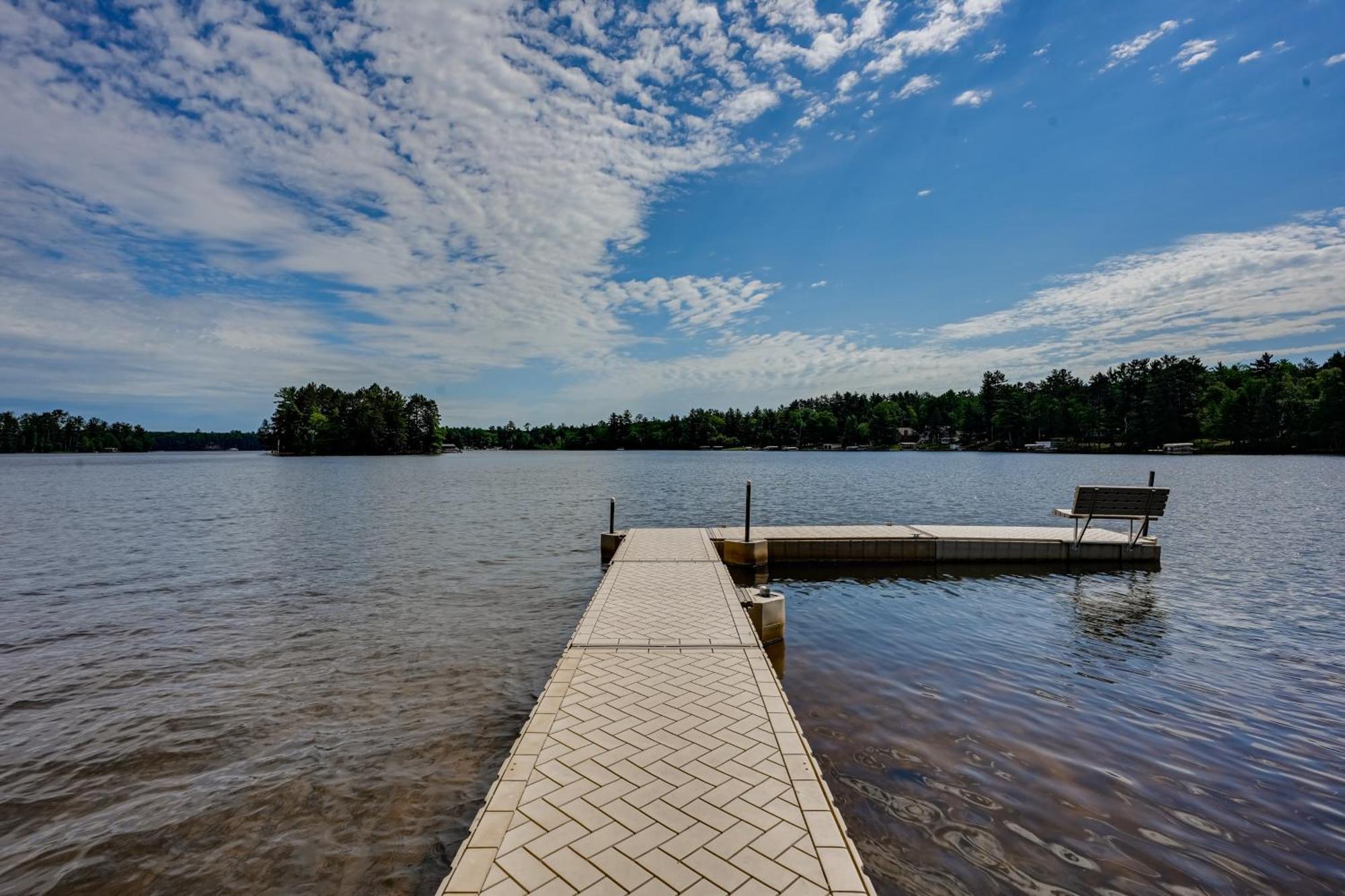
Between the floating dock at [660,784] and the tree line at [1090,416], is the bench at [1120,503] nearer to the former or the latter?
the floating dock at [660,784]

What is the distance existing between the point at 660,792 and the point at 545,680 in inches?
211

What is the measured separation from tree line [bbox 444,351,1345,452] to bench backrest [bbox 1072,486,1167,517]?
100.0m

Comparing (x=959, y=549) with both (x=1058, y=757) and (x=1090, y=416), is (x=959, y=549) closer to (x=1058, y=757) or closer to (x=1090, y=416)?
(x=1058, y=757)

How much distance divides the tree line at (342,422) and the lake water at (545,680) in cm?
11801

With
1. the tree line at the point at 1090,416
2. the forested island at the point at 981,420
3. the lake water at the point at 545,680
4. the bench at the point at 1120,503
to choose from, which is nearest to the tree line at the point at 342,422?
the forested island at the point at 981,420

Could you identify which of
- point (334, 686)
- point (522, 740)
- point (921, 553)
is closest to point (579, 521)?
point (921, 553)

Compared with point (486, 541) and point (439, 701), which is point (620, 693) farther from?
point (486, 541)

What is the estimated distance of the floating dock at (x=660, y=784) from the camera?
3502 millimetres

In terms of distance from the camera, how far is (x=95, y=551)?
21141 mm

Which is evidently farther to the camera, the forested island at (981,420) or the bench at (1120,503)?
the forested island at (981,420)

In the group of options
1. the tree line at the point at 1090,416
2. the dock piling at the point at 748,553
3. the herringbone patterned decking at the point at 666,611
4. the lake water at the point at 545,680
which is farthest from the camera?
the tree line at the point at 1090,416

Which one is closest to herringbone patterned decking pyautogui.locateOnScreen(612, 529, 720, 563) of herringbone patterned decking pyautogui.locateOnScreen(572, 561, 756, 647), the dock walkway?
herringbone patterned decking pyautogui.locateOnScreen(572, 561, 756, 647)

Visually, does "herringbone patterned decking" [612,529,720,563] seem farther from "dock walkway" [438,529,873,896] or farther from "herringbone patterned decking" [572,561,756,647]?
"dock walkway" [438,529,873,896]

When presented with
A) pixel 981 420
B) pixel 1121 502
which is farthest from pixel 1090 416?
pixel 1121 502
